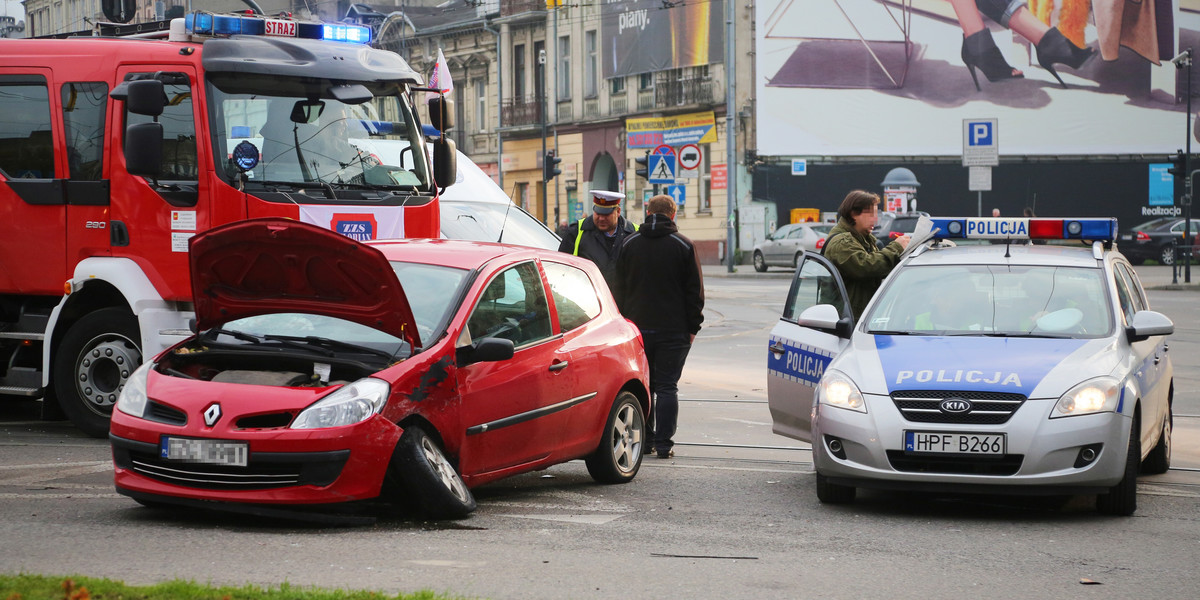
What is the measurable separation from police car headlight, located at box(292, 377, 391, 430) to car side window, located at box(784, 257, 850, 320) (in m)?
3.46

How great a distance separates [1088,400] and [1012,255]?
6.00 feet

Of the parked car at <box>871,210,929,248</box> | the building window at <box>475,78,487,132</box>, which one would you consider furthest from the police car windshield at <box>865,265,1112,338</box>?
the building window at <box>475,78,487,132</box>

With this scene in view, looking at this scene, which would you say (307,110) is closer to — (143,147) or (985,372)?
(143,147)

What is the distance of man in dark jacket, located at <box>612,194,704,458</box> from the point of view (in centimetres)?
1008

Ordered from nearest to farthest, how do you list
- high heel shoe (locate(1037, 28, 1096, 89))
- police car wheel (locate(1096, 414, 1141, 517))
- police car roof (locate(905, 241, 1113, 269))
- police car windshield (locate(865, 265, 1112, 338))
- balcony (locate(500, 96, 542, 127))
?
police car wheel (locate(1096, 414, 1141, 517)) < police car windshield (locate(865, 265, 1112, 338)) < police car roof (locate(905, 241, 1113, 269)) < high heel shoe (locate(1037, 28, 1096, 89)) < balcony (locate(500, 96, 542, 127))

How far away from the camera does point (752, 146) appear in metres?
50.2

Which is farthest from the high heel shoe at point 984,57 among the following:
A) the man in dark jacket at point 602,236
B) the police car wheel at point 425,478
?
the police car wheel at point 425,478

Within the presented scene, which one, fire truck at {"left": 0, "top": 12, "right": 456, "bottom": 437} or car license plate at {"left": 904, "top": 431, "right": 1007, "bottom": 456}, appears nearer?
car license plate at {"left": 904, "top": 431, "right": 1007, "bottom": 456}

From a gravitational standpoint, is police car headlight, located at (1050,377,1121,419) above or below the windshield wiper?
below

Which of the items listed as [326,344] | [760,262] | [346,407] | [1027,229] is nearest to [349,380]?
[346,407]

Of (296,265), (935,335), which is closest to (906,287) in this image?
(935,335)

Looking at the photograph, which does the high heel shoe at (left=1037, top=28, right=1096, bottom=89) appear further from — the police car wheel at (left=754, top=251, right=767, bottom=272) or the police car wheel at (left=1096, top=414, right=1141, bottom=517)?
the police car wheel at (left=1096, top=414, right=1141, bottom=517)

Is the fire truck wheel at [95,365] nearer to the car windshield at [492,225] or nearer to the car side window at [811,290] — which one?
the car side window at [811,290]

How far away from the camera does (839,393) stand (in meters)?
7.99
